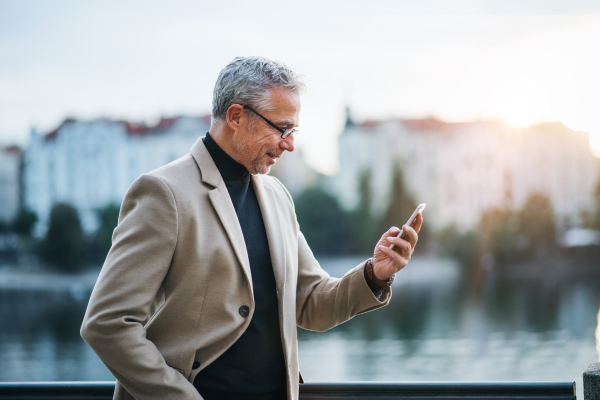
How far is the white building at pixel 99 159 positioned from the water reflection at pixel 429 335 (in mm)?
8970

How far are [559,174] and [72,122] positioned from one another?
33466mm

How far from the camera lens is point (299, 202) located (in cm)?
3641

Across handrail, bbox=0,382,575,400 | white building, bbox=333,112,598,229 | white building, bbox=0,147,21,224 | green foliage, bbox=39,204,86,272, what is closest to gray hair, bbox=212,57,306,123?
handrail, bbox=0,382,575,400

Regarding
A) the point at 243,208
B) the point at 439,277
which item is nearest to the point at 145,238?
the point at 243,208

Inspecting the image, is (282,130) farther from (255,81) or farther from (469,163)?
(469,163)

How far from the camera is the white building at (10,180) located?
3869cm

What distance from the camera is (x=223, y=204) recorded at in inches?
51.4

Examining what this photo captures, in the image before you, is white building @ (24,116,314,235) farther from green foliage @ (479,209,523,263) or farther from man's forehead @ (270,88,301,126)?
man's forehead @ (270,88,301,126)

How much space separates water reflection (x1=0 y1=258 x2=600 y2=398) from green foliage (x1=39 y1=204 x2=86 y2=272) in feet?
6.67

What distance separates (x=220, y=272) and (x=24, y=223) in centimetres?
3873

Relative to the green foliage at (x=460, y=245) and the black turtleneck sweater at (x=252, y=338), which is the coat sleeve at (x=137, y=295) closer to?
the black turtleneck sweater at (x=252, y=338)

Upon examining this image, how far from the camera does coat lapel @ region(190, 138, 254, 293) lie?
4.16ft

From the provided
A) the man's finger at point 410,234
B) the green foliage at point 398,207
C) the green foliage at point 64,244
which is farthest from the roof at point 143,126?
the man's finger at point 410,234

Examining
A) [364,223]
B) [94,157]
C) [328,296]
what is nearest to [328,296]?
[328,296]
